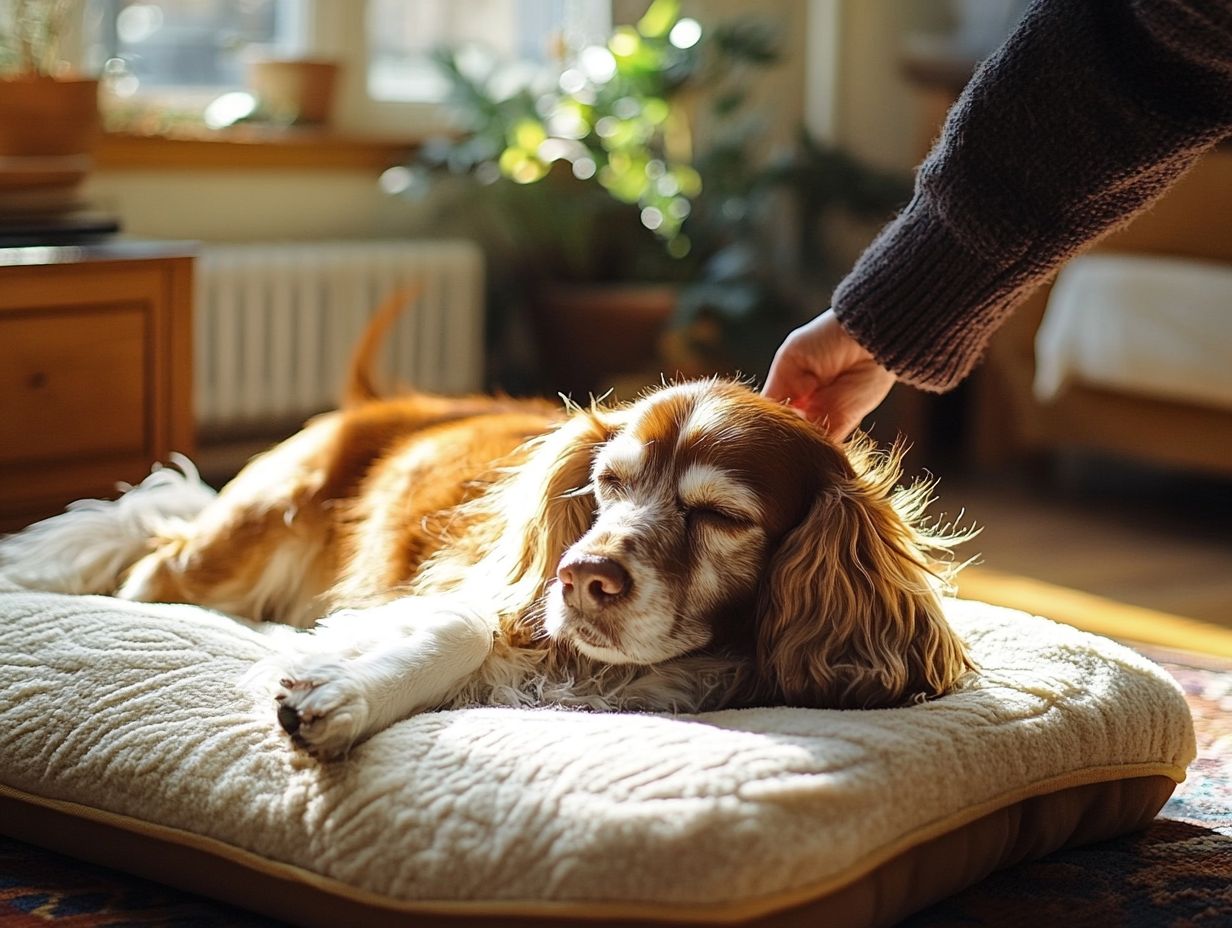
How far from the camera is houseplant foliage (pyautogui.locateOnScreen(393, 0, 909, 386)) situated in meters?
4.25

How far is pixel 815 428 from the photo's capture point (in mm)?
1848

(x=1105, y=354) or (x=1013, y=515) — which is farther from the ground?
(x=1105, y=354)

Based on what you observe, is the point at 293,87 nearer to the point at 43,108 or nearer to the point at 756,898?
the point at 43,108

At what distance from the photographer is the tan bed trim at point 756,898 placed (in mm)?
1375

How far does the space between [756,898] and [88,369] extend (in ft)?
6.31

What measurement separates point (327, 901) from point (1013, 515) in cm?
302

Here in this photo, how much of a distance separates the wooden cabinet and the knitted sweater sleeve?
4.80ft

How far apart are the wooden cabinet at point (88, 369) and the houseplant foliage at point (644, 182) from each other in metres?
1.39

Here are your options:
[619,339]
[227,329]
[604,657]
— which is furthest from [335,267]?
[604,657]

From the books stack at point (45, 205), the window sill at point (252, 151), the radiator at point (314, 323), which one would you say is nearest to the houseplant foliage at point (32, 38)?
the books stack at point (45, 205)

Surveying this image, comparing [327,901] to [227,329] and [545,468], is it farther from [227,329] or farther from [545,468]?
[227,329]

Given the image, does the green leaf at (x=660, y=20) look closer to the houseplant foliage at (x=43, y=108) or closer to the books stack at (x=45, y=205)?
the houseplant foliage at (x=43, y=108)

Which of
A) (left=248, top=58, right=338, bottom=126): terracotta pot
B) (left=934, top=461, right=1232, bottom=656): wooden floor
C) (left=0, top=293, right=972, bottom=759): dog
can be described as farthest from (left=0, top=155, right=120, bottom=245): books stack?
(left=934, top=461, right=1232, bottom=656): wooden floor

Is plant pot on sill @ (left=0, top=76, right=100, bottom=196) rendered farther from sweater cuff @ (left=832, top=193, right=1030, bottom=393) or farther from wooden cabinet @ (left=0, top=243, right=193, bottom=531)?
sweater cuff @ (left=832, top=193, right=1030, bottom=393)
